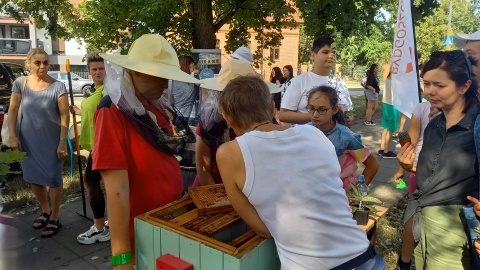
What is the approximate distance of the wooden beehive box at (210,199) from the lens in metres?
1.76

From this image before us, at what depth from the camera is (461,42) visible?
349 centimetres

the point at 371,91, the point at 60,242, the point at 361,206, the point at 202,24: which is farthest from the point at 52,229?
the point at 371,91

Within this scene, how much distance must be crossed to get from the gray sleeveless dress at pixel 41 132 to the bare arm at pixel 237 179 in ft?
10.1

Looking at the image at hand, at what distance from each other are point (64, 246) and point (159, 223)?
9.02ft

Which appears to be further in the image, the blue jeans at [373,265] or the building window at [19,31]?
the building window at [19,31]

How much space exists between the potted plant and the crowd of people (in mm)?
217

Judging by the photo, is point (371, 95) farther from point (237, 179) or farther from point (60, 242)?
point (237, 179)

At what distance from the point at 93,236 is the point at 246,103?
3045 millimetres

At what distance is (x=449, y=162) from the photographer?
2359mm

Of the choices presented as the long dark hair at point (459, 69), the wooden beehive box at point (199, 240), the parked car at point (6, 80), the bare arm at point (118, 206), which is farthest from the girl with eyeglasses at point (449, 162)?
the parked car at point (6, 80)

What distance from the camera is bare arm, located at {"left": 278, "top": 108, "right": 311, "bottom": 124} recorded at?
3378mm

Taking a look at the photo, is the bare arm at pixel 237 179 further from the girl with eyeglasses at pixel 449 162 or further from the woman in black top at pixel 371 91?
the woman in black top at pixel 371 91

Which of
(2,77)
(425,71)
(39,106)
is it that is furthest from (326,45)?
(2,77)

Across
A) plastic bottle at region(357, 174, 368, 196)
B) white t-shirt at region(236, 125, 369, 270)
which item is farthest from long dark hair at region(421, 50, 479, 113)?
white t-shirt at region(236, 125, 369, 270)
